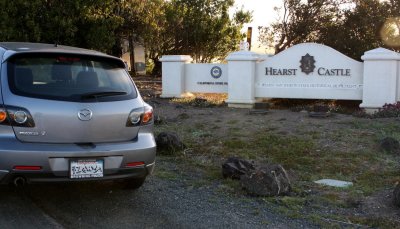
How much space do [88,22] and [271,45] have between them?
671cm

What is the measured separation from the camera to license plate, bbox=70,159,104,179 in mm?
4852

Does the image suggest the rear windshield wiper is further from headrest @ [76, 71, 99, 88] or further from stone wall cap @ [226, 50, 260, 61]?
stone wall cap @ [226, 50, 260, 61]

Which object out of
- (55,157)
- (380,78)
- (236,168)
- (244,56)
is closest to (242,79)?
(244,56)

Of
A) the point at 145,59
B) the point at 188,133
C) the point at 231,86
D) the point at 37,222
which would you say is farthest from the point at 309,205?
the point at 145,59

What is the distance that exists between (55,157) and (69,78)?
873mm

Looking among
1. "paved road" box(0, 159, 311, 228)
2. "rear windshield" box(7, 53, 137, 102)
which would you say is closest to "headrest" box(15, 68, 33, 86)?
"rear windshield" box(7, 53, 137, 102)

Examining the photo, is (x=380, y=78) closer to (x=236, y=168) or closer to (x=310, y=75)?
(x=310, y=75)

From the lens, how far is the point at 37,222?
15.9 feet

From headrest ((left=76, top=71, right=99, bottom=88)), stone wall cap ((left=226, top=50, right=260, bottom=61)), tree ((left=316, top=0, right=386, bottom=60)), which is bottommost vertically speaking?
headrest ((left=76, top=71, right=99, bottom=88))

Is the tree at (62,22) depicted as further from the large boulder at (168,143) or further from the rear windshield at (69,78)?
the rear windshield at (69,78)

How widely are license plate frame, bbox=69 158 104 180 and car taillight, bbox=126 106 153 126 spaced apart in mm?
518

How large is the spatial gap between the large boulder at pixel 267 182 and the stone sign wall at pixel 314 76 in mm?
7170

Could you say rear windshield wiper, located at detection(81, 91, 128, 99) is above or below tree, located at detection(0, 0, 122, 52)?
below

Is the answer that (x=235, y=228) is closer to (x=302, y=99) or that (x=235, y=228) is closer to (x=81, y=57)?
(x=81, y=57)
